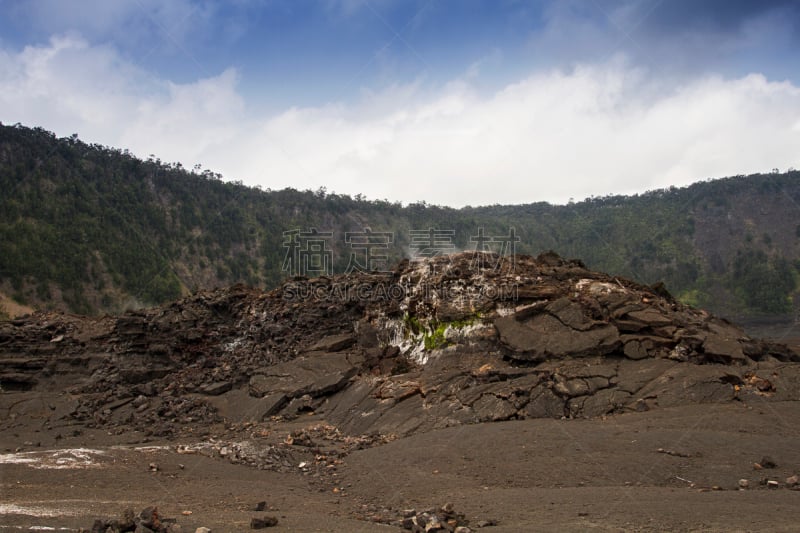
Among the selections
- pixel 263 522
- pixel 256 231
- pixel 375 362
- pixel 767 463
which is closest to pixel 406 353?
pixel 375 362

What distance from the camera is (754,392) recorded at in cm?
1167

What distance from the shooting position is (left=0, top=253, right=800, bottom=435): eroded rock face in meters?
12.9

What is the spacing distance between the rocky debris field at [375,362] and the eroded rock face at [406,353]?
50 mm

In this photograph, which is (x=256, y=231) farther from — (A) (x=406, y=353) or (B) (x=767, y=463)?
(B) (x=767, y=463)

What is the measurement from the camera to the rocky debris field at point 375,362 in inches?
503

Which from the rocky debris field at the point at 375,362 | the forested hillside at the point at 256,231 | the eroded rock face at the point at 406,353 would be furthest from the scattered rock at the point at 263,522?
the forested hillside at the point at 256,231

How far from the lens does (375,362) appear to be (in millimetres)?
17828

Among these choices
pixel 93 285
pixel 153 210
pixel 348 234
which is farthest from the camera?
pixel 348 234

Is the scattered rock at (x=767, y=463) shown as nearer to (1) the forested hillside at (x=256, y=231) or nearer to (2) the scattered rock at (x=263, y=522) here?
(2) the scattered rock at (x=263, y=522)

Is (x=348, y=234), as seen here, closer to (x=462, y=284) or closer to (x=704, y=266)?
(x=704, y=266)

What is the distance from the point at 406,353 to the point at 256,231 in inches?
2007

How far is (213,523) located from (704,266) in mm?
68950

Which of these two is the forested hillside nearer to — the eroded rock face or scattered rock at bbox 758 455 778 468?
the eroded rock face

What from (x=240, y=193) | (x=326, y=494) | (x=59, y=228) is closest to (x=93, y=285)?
(x=59, y=228)
